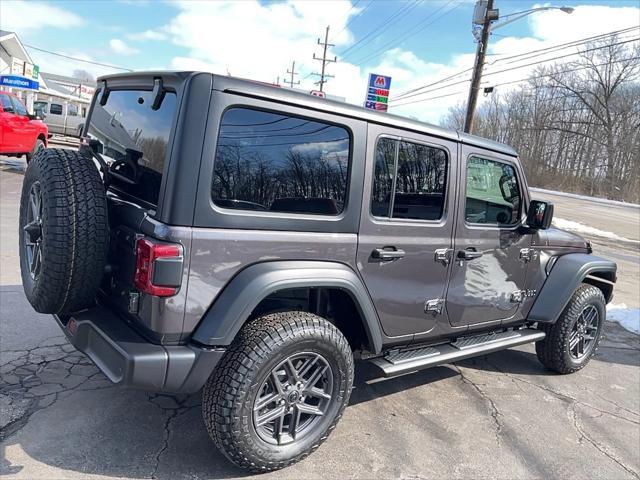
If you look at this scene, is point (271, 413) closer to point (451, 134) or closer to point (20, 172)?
point (451, 134)

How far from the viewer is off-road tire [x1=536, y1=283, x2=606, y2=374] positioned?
436 cm

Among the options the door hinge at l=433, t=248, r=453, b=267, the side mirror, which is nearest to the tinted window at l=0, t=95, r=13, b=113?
the door hinge at l=433, t=248, r=453, b=267

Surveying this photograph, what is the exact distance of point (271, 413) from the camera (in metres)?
2.68

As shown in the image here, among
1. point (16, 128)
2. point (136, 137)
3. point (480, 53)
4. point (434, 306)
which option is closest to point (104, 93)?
point (136, 137)

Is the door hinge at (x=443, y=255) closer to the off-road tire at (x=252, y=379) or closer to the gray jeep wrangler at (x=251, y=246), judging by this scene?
the gray jeep wrangler at (x=251, y=246)

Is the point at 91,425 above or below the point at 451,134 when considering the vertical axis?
below

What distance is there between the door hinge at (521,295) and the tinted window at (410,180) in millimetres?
1126

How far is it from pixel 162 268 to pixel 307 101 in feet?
3.85

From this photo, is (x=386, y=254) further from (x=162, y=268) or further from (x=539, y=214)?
(x=539, y=214)

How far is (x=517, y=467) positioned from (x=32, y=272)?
10.2 ft

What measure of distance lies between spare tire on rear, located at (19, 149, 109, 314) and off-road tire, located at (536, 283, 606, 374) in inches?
146

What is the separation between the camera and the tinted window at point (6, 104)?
11.6 metres

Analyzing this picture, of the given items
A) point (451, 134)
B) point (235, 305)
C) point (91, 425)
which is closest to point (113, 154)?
point (235, 305)

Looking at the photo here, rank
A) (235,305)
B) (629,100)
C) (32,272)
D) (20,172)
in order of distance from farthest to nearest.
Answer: (629,100) → (20,172) → (32,272) → (235,305)
